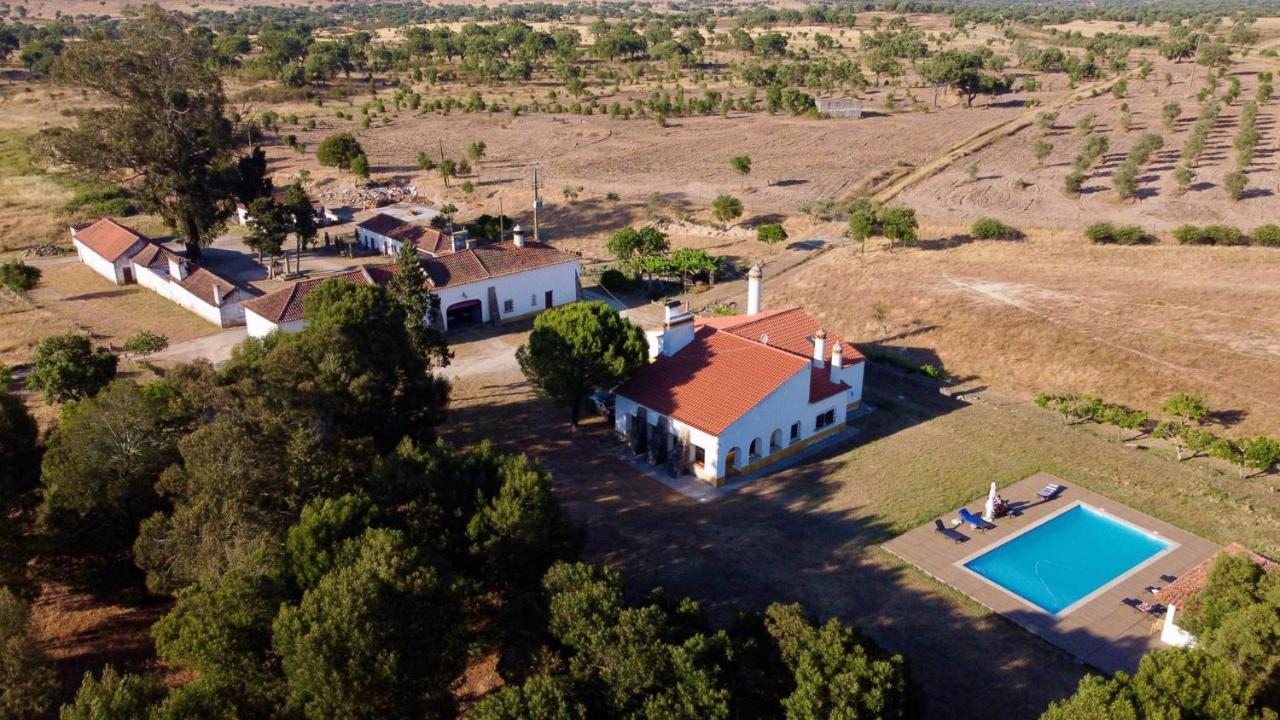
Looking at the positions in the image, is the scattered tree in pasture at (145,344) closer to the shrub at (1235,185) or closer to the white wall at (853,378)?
the white wall at (853,378)

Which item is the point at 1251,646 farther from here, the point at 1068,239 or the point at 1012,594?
the point at 1068,239

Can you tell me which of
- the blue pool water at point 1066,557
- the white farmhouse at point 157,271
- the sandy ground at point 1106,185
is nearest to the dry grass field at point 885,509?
the blue pool water at point 1066,557

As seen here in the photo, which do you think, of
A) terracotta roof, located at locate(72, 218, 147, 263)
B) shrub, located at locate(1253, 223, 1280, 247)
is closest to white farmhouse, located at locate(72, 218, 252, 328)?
terracotta roof, located at locate(72, 218, 147, 263)

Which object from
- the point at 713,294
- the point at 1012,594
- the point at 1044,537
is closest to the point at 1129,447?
the point at 1044,537

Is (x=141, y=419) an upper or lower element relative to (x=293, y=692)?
upper

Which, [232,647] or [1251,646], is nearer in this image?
[1251,646]

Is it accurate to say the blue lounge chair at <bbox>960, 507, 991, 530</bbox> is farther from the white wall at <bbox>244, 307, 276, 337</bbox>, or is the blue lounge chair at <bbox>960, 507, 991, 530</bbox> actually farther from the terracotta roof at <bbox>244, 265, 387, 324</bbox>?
the white wall at <bbox>244, 307, 276, 337</bbox>
